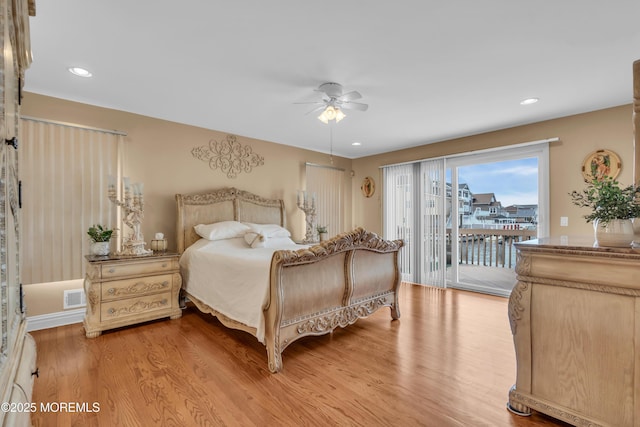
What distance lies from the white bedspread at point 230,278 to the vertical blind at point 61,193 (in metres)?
1.09

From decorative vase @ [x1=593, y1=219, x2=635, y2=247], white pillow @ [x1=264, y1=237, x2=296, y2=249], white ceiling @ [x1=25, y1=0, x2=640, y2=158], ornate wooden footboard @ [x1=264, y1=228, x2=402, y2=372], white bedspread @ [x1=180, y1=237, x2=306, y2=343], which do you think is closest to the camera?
decorative vase @ [x1=593, y1=219, x2=635, y2=247]

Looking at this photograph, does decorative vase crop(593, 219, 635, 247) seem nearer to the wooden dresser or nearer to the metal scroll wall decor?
the wooden dresser

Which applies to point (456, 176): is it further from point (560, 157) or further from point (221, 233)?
point (221, 233)

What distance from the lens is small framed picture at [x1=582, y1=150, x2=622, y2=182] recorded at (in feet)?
11.1

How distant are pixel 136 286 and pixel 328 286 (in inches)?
81.1

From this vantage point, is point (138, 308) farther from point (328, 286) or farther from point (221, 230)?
point (328, 286)

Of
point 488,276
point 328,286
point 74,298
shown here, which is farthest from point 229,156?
point 488,276

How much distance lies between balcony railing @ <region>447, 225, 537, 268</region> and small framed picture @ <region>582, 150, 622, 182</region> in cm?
117

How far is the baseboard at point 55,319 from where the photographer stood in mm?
3043

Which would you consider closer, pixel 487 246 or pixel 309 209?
pixel 487 246

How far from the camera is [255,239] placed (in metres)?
3.69

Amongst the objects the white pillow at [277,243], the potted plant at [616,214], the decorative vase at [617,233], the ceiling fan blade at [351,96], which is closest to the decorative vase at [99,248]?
the white pillow at [277,243]

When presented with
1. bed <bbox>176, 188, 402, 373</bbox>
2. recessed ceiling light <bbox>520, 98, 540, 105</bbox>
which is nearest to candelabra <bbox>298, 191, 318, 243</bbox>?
bed <bbox>176, 188, 402, 373</bbox>

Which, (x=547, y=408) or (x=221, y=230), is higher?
(x=221, y=230)
